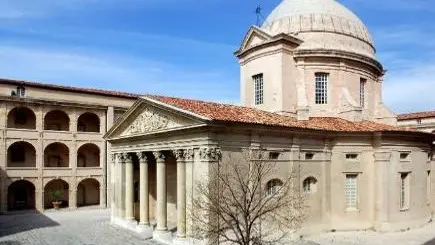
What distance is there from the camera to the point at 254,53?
101 feet

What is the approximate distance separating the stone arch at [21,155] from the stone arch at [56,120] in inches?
103

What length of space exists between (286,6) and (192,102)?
48.5 ft

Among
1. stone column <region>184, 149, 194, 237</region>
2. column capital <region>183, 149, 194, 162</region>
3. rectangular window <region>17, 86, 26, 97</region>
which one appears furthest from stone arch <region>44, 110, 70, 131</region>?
stone column <region>184, 149, 194, 237</region>

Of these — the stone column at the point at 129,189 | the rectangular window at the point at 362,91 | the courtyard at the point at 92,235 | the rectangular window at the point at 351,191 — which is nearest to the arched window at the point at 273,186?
the courtyard at the point at 92,235

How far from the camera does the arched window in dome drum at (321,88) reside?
30578 millimetres

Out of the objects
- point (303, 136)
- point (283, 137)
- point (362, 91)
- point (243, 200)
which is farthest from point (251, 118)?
point (362, 91)

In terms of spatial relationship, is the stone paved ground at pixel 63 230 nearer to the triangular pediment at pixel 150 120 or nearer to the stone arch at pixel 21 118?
the triangular pediment at pixel 150 120

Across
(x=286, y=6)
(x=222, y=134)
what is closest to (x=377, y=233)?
(x=222, y=134)

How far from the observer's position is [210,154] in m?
20.4

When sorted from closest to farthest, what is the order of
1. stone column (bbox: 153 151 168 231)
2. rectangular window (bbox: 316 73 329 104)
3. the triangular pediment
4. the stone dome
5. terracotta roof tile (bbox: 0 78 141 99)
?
the triangular pediment → stone column (bbox: 153 151 168 231) → rectangular window (bbox: 316 73 329 104) → the stone dome → terracotta roof tile (bbox: 0 78 141 99)

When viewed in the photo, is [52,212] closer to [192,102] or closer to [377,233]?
[192,102]

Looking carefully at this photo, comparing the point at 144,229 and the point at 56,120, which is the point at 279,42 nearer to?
the point at 144,229

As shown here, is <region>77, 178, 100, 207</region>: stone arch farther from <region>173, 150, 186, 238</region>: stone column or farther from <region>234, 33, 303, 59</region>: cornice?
<region>173, 150, 186, 238</region>: stone column

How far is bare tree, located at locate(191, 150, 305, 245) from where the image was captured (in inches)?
765
